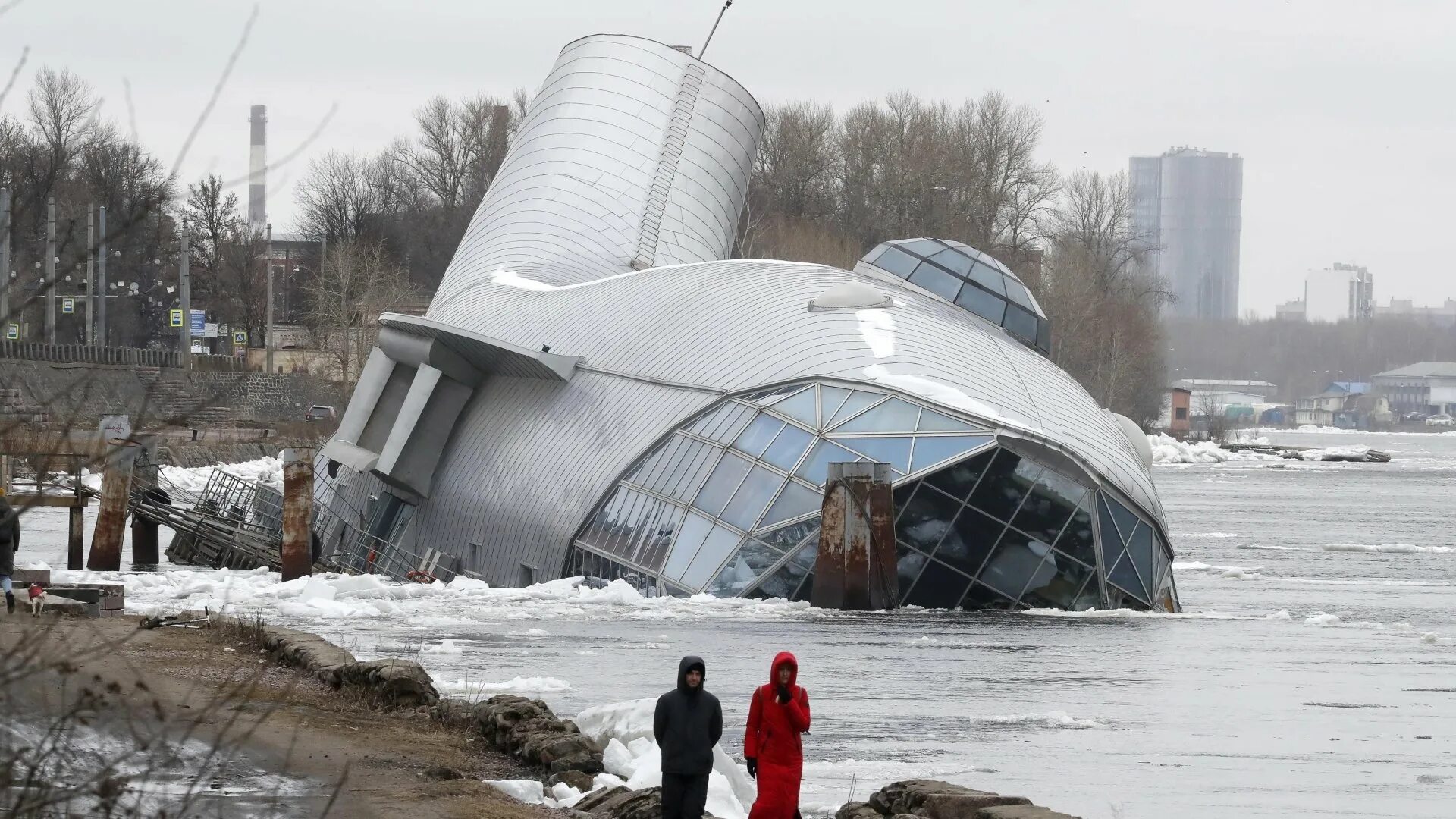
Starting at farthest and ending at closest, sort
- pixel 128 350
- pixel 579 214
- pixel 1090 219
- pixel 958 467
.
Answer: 1. pixel 1090 219
2. pixel 128 350
3. pixel 579 214
4. pixel 958 467

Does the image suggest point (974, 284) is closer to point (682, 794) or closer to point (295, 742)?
point (682, 794)

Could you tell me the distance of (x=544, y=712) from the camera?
1638 cm

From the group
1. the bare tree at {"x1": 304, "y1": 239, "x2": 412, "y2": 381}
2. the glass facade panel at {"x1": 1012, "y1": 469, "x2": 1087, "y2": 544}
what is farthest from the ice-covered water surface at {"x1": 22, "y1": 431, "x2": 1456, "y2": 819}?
the bare tree at {"x1": 304, "y1": 239, "x2": 412, "y2": 381}

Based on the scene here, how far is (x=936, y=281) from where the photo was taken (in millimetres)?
40562

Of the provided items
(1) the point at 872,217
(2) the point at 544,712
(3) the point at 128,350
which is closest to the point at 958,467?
(2) the point at 544,712

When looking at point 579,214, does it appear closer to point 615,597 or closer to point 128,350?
point 615,597

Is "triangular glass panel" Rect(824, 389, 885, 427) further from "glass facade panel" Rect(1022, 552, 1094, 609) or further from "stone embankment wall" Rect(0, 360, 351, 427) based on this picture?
"stone embankment wall" Rect(0, 360, 351, 427)

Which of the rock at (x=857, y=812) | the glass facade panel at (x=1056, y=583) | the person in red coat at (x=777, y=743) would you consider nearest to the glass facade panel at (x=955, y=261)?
the glass facade panel at (x=1056, y=583)

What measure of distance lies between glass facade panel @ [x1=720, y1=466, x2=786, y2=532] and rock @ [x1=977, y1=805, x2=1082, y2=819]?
18.4 metres

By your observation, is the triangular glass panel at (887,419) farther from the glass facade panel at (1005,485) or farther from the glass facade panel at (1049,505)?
the glass facade panel at (1049,505)

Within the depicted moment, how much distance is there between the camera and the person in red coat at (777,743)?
11938mm

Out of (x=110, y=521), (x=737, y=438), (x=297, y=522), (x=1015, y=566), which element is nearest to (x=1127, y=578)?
(x=1015, y=566)

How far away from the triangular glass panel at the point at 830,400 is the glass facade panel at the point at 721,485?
1520 mm

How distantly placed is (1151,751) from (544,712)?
5.41 meters
